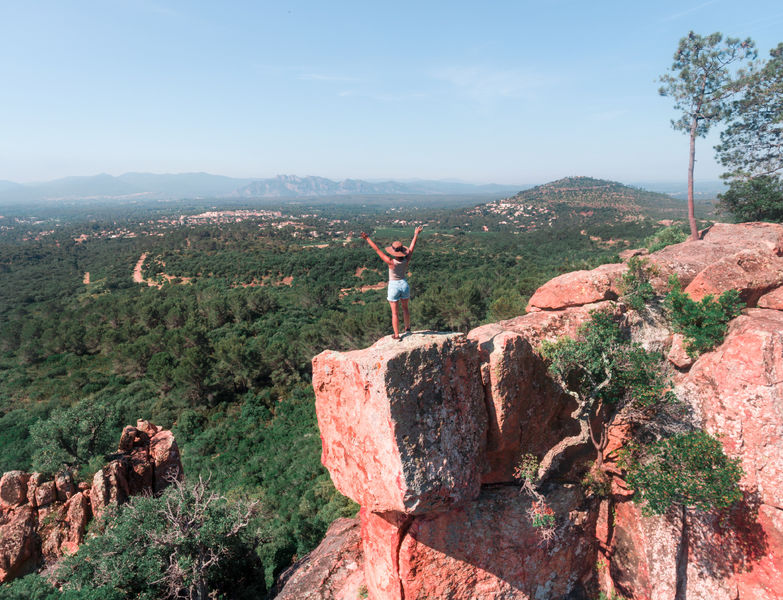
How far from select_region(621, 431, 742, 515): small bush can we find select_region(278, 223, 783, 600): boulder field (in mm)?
1032

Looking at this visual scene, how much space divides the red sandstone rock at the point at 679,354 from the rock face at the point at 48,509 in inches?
902

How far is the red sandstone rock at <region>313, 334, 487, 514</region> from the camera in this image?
360 inches

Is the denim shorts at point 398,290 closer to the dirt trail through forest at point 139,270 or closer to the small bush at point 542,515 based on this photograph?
the small bush at point 542,515

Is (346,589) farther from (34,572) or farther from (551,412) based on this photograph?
(34,572)

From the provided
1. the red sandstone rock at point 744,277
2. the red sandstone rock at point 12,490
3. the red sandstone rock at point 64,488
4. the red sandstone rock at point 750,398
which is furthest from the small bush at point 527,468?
the red sandstone rock at point 12,490

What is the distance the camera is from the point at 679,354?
1343cm

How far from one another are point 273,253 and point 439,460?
105 meters

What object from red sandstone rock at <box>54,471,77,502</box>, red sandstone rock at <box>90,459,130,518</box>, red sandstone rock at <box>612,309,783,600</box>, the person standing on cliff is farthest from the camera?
red sandstone rock at <box>54,471,77,502</box>

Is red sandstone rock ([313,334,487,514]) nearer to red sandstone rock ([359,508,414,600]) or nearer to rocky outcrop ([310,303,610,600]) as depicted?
rocky outcrop ([310,303,610,600])

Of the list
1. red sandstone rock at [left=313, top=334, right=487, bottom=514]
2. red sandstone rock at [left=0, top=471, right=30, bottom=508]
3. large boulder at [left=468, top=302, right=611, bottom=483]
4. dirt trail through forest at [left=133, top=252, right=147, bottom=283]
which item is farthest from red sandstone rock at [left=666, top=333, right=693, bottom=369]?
dirt trail through forest at [left=133, top=252, right=147, bottom=283]

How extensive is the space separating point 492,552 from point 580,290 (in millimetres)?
10285

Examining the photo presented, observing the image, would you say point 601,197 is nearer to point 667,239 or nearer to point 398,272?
point 667,239

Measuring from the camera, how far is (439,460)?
964 centimetres

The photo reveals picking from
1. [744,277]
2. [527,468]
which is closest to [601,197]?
[744,277]
